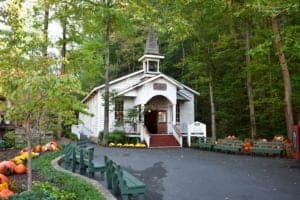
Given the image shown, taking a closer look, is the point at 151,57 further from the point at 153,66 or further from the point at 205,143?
the point at 205,143

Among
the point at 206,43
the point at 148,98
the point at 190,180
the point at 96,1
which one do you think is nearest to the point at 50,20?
the point at 96,1

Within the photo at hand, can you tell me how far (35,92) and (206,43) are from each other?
19724 millimetres

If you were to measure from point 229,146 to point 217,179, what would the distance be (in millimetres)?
9212

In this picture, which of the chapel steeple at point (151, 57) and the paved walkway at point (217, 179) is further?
the chapel steeple at point (151, 57)

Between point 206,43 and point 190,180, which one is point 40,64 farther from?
point 206,43

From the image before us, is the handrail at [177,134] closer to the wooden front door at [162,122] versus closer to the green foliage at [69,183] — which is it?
the wooden front door at [162,122]

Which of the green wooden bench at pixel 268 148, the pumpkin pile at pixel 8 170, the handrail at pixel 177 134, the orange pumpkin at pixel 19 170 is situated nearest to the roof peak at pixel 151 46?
the handrail at pixel 177 134

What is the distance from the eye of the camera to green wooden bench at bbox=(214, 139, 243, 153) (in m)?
19.6

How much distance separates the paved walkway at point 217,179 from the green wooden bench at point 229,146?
3.63 m

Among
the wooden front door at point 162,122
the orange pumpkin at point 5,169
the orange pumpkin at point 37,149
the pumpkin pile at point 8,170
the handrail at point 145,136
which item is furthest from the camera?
the wooden front door at point 162,122

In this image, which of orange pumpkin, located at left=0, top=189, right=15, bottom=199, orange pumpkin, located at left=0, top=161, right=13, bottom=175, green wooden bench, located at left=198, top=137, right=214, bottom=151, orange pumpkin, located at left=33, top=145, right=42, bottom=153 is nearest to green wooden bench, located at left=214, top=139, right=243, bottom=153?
green wooden bench, located at left=198, top=137, right=214, bottom=151

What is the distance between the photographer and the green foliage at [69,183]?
784 centimetres

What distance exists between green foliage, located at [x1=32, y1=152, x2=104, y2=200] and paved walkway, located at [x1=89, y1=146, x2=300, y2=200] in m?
1.40

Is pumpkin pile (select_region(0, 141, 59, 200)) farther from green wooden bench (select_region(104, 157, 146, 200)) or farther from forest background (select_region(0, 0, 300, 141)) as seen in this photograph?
forest background (select_region(0, 0, 300, 141))
